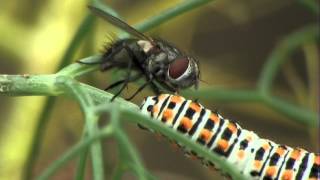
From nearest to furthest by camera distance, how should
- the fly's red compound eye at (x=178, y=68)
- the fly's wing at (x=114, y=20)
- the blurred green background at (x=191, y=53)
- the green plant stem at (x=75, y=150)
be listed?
the green plant stem at (x=75, y=150)
the fly's wing at (x=114, y=20)
the fly's red compound eye at (x=178, y=68)
the blurred green background at (x=191, y=53)

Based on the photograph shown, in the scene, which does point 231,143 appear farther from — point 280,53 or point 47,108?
point 280,53

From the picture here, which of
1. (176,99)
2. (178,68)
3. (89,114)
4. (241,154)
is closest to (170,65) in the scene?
(178,68)

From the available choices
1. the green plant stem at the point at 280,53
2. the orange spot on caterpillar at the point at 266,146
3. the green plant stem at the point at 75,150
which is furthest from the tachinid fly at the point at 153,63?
the green plant stem at the point at 280,53

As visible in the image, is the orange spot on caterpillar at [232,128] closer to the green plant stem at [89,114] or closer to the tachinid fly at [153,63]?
the tachinid fly at [153,63]

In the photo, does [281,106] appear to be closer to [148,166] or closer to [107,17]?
[148,166]

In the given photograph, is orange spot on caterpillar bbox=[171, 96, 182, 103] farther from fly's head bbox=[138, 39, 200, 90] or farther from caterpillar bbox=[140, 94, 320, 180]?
fly's head bbox=[138, 39, 200, 90]

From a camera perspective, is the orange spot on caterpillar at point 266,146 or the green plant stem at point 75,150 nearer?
the green plant stem at point 75,150
